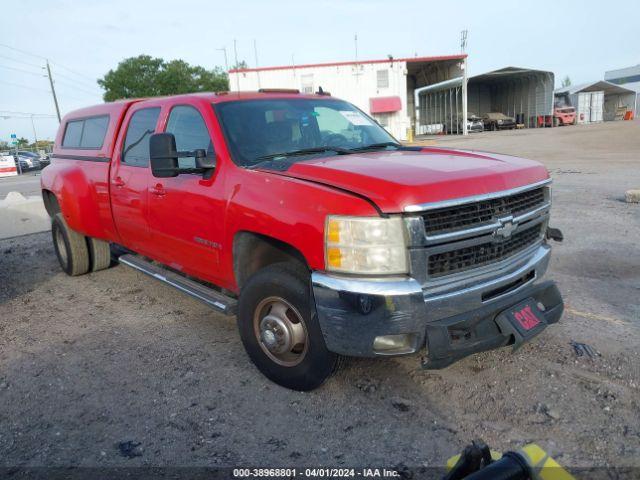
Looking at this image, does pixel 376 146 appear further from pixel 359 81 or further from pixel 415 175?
pixel 359 81

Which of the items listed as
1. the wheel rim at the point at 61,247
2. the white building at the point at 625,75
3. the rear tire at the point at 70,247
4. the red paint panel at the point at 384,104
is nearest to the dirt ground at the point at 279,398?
the rear tire at the point at 70,247

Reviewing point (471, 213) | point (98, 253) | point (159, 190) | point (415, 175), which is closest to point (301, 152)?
point (415, 175)

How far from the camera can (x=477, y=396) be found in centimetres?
307

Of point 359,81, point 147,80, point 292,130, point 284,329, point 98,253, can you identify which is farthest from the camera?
point 147,80

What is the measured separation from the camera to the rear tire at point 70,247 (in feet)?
19.1

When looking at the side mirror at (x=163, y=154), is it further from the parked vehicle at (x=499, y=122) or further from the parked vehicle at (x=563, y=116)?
the parked vehicle at (x=563, y=116)

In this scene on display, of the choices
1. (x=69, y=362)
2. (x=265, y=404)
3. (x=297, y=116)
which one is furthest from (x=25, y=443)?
(x=297, y=116)

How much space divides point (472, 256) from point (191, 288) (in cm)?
221

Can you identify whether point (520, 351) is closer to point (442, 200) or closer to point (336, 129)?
point (442, 200)

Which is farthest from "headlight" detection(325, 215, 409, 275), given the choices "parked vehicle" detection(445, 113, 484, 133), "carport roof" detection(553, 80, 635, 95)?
"carport roof" detection(553, 80, 635, 95)

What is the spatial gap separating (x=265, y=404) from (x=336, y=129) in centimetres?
224

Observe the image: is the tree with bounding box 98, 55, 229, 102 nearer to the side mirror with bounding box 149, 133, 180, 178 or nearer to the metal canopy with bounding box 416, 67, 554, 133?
the metal canopy with bounding box 416, 67, 554, 133

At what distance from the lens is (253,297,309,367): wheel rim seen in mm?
3102

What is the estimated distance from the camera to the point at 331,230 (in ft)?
8.82
